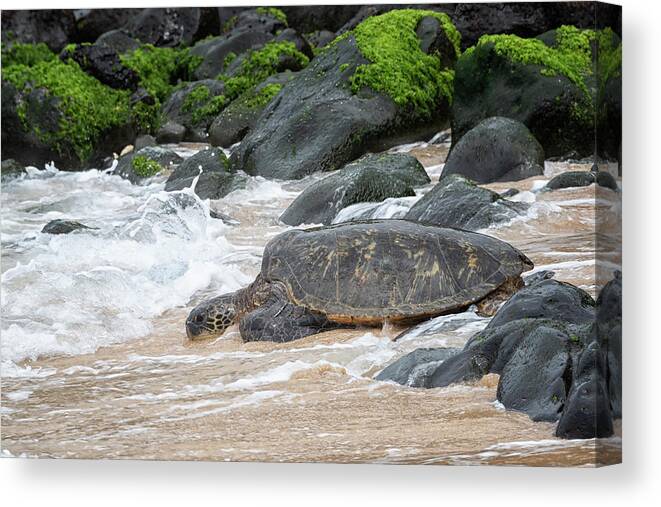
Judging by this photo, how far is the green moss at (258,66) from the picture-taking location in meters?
5.98

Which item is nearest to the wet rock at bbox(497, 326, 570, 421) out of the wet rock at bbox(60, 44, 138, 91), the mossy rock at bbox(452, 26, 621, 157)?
the mossy rock at bbox(452, 26, 621, 157)

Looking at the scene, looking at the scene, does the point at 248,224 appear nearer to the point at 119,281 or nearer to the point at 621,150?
the point at 119,281

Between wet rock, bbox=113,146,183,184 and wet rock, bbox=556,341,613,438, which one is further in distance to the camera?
wet rock, bbox=113,146,183,184

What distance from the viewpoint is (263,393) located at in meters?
5.64

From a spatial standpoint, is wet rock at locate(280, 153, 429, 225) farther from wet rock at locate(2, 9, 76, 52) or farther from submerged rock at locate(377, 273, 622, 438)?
wet rock at locate(2, 9, 76, 52)

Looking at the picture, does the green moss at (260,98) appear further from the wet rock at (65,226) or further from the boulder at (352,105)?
the wet rock at (65,226)

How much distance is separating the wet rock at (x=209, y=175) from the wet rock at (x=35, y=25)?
94cm

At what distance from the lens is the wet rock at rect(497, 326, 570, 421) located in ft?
16.9

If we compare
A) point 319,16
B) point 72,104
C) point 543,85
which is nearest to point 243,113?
point 319,16

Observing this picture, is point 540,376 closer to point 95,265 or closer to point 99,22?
point 95,265

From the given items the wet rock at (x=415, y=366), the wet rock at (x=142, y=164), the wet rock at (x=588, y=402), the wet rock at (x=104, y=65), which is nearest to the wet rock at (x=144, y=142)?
the wet rock at (x=142, y=164)

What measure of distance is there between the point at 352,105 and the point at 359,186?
18.4 inches

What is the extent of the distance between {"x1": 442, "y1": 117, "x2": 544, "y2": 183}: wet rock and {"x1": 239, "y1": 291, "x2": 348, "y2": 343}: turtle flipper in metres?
0.94

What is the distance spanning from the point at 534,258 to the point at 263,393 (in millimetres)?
1415
